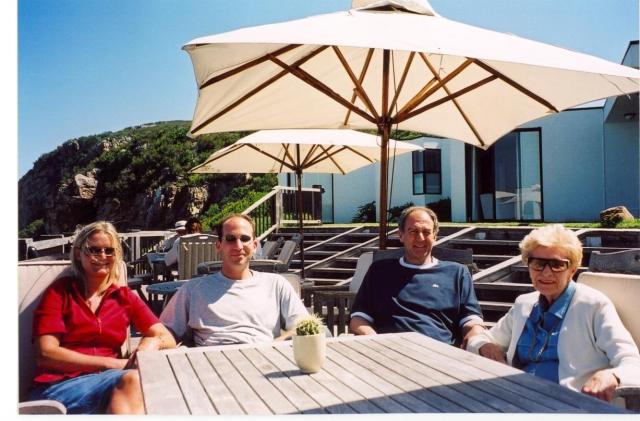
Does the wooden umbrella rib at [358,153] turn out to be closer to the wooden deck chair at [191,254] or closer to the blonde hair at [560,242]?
the wooden deck chair at [191,254]

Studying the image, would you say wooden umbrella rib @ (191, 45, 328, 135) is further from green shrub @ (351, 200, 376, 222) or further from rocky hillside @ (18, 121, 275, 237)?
rocky hillside @ (18, 121, 275, 237)

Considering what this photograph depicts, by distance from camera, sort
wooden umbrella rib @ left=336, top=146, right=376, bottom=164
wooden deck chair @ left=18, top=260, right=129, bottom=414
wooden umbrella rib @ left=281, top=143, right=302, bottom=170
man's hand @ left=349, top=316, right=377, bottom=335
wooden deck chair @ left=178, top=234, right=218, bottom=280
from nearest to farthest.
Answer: wooden deck chair @ left=18, top=260, right=129, bottom=414, man's hand @ left=349, top=316, right=377, bottom=335, wooden deck chair @ left=178, top=234, right=218, bottom=280, wooden umbrella rib @ left=336, top=146, right=376, bottom=164, wooden umbrella rib @ left=281, top=143, right=302, bottom=170

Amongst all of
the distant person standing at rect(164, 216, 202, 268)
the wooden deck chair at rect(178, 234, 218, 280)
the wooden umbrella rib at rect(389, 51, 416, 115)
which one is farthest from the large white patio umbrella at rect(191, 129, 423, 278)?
the wooden umbrella rib at rect(389, 51, 416, 115)

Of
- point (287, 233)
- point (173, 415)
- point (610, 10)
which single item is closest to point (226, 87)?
point (610, 10)

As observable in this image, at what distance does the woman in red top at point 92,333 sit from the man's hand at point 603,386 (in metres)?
1.65

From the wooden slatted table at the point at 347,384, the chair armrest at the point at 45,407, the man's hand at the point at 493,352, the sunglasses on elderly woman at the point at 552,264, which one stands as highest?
the sunglasses on elderly woman at the point at 552,264

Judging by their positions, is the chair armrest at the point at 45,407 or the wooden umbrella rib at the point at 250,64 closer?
the chair armrest at the point at 45,407

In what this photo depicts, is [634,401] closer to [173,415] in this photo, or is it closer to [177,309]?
[173,415]

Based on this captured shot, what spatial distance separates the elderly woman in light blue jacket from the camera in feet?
7.11

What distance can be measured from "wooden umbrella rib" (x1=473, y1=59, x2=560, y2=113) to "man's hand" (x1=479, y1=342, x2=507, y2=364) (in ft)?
6.30

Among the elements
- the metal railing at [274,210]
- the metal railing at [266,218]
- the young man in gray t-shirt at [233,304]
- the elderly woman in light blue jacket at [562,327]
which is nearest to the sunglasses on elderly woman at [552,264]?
the elderly woman in light blue jacket at [562,327]

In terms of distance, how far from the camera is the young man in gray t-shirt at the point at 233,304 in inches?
108

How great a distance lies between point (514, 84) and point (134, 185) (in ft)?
95.8

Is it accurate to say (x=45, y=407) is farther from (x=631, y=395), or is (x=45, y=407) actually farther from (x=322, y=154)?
(x=322, y=154)
